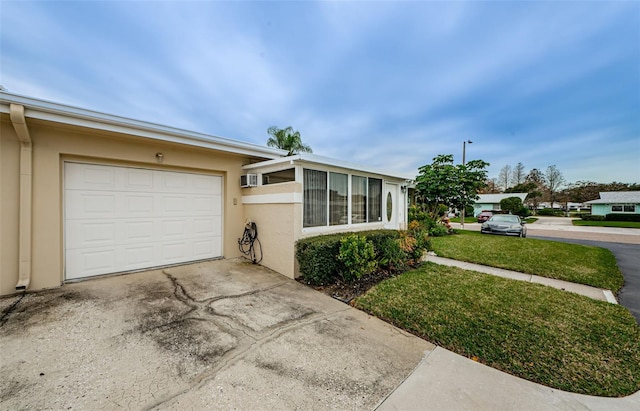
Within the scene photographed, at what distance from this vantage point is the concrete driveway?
6.92 feet

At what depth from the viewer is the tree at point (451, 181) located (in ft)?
44.4

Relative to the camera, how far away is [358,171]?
7.07m

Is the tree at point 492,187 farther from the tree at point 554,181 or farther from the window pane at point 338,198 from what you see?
the window pane at point 338,198

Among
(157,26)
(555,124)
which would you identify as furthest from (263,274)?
(555,124)

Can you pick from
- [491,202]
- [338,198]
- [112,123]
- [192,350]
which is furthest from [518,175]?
[112,123]

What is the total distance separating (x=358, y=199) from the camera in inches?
290

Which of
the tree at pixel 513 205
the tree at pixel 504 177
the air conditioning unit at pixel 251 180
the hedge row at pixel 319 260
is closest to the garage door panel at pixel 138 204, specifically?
the air conditioning unit at pixel 251 180

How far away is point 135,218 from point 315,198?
4.17 metres

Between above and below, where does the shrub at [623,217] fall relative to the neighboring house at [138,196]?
below

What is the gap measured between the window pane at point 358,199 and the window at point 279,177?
2.01 m

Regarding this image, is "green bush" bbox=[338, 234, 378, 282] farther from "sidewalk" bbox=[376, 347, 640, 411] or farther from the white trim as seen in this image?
"sidewalk" bbox=[376, 347, 640, 411]

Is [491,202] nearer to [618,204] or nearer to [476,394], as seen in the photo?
[618,204]

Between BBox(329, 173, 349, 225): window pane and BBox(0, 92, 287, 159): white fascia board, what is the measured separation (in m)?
2.52

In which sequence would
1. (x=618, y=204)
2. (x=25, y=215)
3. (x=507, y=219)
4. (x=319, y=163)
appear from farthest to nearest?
1. (x=618, y=204)
2. (x=507, y=219)
3. (x=319, y=163)
4. (x=25, y=215)
